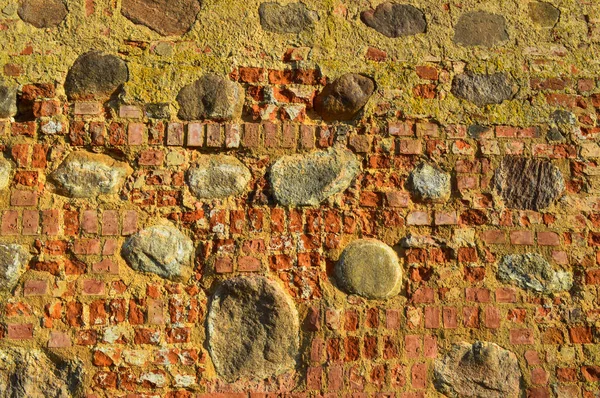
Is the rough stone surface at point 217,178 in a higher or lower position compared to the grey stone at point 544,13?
lower

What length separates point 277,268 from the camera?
7.81 feet

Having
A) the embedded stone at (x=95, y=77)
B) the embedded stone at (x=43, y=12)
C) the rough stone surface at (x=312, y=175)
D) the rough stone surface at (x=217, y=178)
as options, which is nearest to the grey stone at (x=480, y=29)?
the rough stone surface at (x=312, y=175)

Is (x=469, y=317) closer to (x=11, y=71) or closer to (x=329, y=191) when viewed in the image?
(x=329, y=191)

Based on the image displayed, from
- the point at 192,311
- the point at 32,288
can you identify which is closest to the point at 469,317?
the point at 192,311

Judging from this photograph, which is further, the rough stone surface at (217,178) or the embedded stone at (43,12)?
the embedded stone at (43,12)

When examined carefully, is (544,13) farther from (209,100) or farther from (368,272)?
(209,100)

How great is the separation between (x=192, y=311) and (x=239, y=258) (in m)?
0.26

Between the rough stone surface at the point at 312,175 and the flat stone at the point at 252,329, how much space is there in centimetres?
35

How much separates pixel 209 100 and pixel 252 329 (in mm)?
915

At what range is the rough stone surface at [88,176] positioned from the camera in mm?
2416

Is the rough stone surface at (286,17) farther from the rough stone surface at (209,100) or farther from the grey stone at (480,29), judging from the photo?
the grey stone at (480,29)

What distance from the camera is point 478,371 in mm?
2363

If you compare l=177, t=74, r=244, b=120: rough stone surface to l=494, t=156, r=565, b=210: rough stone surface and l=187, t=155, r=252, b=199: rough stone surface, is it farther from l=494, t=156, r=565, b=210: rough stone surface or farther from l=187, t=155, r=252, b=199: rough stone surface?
l=494, t=156, r=565, b=210: rough stone surface

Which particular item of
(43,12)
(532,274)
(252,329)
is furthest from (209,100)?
(532,274)
